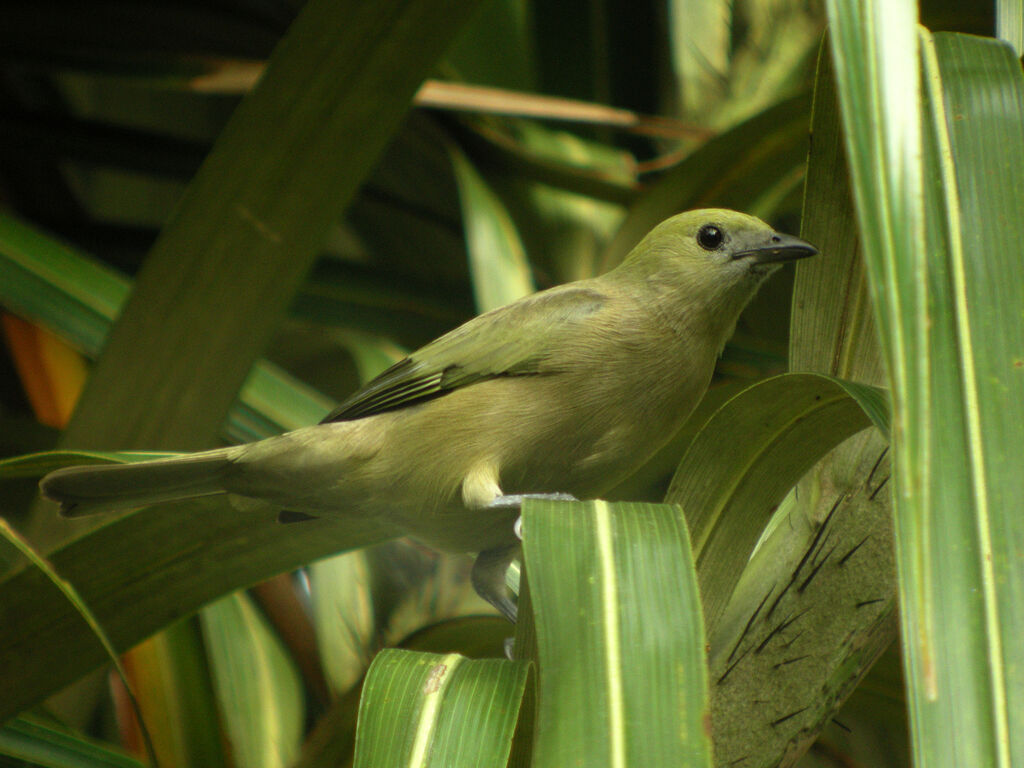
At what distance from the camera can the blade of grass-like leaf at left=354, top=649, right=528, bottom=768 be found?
0.88 m

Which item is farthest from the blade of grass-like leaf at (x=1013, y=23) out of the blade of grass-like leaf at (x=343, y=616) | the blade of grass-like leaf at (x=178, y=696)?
the blade of grass-like leaf at (x=343, y=616)

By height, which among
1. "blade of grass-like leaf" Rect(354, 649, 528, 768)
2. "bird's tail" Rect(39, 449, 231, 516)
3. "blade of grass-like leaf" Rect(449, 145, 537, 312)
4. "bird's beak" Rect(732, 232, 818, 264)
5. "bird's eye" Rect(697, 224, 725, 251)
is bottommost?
"blade of grass-like leaf" Rect(354, 649, 528, 768)

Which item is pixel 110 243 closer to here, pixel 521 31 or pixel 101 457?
pixel 521 31

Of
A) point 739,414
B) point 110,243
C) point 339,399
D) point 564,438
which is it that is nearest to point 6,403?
point 110,243

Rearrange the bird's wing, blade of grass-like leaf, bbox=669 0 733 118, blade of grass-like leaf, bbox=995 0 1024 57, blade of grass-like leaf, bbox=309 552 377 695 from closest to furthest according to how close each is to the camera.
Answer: blade of grass-like leaf, bbox=995 0 1024 57 < the bird's wing < blade of grass-like leaf, bbox=309 552 377 695 < blade of grass-like leaf, bbox=669 0 733 118

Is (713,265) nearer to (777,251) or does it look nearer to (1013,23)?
(777,251)

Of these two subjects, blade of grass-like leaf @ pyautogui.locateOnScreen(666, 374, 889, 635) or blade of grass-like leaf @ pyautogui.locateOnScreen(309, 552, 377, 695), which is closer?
blade of grass-like leaf @ pyautogui.locateOnScreen(666, 374, 889, 635)

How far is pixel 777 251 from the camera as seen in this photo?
1.60 m

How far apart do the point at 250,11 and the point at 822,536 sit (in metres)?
2.34

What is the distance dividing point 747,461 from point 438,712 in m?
0.45

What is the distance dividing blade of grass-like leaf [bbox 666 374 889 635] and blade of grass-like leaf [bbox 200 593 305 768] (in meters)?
1.50

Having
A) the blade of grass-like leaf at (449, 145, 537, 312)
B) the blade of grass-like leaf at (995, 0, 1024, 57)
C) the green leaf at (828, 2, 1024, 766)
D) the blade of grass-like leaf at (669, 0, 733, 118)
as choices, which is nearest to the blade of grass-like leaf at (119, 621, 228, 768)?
the blade of grass-like leaf at (449, 145, 537, 312)

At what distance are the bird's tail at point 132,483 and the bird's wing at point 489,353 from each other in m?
0.24

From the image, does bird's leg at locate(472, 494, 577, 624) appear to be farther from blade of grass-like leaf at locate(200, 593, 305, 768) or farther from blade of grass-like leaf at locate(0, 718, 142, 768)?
blade of grass-like leaf at locate(200, 593, 305, 768)
